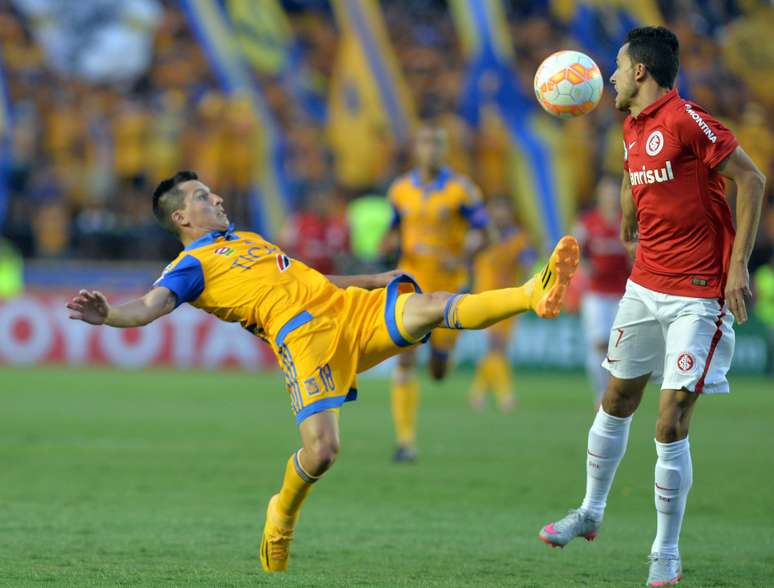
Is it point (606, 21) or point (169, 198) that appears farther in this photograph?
point (606, 21)

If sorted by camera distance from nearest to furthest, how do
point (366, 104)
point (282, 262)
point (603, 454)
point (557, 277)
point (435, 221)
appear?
point (557, 277) → point (603, 454) → point (282, 262) → point (435, 221) → point (366, 104)

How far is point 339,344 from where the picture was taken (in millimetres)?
6219

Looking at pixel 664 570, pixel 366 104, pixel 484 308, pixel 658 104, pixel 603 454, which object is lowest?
pixel 664 570

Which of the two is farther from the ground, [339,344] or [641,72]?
[641,72]

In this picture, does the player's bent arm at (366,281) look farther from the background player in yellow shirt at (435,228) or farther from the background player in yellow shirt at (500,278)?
the background player in yellow shirt at (500,278)

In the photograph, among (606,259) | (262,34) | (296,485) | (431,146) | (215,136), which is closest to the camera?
(296,485)

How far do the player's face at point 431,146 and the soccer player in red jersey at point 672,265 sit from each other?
4.81m

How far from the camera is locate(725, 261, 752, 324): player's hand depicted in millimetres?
5500

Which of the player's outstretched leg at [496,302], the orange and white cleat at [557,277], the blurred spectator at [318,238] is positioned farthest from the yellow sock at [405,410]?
the blurred spectator at [318,238]

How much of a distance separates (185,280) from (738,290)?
2.49 m

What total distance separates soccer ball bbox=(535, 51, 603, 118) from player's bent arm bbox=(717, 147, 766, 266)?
872 millimetres

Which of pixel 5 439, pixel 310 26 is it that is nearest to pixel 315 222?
pixel 5 439

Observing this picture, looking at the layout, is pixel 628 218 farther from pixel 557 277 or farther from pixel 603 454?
pixel 603 454

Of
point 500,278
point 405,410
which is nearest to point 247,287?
point 405,410
